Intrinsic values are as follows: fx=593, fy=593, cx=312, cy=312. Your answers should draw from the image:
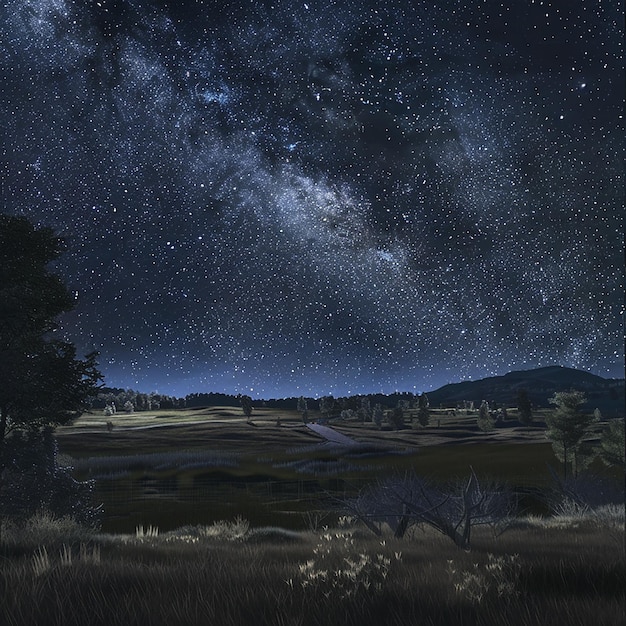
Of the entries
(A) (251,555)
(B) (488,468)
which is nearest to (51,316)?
(A) (251,555)

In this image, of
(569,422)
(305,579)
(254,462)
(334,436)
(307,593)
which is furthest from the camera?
(334,436)

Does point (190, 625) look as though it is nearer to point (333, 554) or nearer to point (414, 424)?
point (333, 554)

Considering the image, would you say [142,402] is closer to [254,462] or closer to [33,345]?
[254,462]

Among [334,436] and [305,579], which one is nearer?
[305,579]

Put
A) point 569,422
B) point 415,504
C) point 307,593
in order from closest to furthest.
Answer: point 307,593
point 415,504
point 569,422

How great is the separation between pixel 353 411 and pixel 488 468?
307 ft

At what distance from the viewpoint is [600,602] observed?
479 cm

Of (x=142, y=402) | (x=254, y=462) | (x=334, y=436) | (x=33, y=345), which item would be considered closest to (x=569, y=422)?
(x=254, y=462)

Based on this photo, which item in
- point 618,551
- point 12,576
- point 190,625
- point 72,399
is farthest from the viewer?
point 72,399

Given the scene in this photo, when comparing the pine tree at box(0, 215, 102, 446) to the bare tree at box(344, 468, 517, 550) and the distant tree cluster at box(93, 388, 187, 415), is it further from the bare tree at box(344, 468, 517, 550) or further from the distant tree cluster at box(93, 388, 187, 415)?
the distant tree cluster at box(93, 388, 187, 415)

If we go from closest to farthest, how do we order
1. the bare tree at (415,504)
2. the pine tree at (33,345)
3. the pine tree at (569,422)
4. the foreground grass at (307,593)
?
the foreground grass at (307,593)
the bare tree at (415,504)
the pine tree at (33,345)
the pine tree at (569,422)

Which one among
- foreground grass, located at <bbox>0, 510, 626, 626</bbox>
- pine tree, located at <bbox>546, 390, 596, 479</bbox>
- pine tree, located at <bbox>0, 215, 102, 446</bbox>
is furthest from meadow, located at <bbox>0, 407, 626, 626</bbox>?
pine tree, located at <bbox>546, 390, 596, 479</bbox>

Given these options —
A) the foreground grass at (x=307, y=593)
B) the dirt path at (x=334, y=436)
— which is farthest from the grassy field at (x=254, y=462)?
the foreground grass at (x=307, y=593)

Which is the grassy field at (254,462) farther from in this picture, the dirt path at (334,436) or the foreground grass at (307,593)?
the foreground grass at (307,593)
